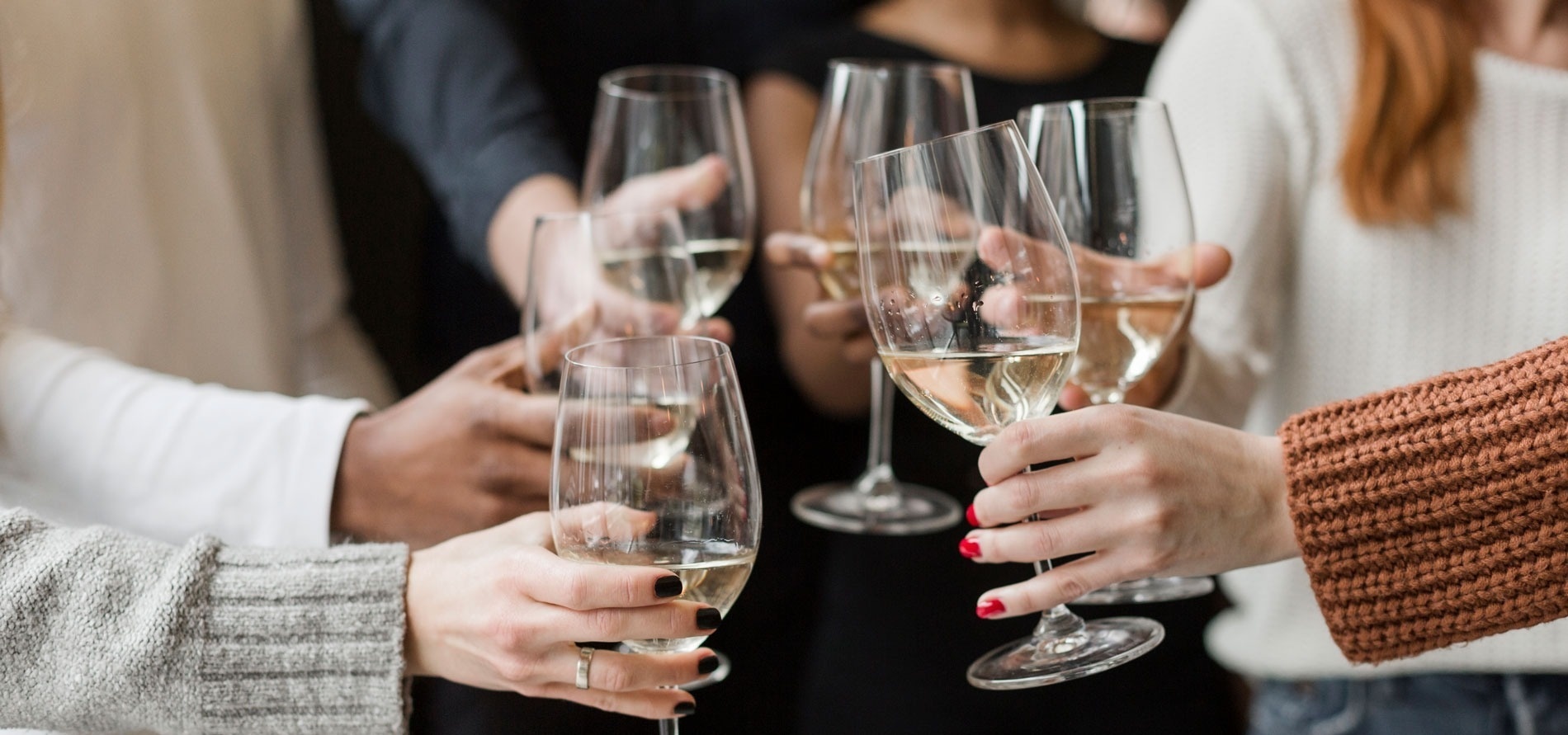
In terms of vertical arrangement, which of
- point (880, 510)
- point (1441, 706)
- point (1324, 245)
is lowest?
point (1441, 706)

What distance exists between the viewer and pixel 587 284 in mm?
940

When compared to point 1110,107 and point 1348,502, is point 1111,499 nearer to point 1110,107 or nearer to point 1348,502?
point 1348,502

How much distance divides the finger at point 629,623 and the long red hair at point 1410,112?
88 cm

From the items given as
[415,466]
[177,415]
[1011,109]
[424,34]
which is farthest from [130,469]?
[1011,109]

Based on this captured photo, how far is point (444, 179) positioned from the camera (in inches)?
60.7

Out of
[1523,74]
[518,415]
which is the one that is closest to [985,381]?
[518,415]

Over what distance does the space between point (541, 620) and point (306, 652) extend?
0.18 meters

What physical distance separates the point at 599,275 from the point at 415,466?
0.20m

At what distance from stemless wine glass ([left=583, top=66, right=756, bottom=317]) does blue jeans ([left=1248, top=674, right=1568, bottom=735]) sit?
730 mm

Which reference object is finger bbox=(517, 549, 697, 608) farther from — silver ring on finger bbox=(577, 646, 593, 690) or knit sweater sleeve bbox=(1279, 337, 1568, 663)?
knit sweater sleeve bbox=(1279, 337, 1568, 663)

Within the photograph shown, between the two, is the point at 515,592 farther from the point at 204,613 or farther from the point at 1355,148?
the point at 1355,148

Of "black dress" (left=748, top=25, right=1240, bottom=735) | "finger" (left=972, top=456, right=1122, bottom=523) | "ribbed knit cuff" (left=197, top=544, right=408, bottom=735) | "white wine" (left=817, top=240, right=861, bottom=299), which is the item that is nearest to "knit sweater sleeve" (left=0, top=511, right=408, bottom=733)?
"ribbed knit cuff" (left=197, top=544, right=408, bottom=735)

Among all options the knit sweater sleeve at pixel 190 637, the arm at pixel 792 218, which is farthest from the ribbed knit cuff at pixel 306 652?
the arm at pixel 792 218

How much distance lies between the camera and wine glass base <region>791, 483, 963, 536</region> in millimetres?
1030
